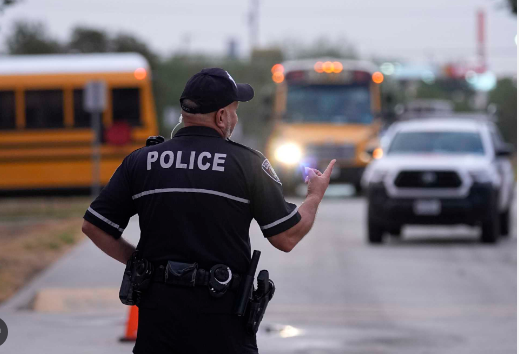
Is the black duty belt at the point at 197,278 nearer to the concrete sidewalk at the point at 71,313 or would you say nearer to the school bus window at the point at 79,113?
the concrete sidewalk at the point at 71,313

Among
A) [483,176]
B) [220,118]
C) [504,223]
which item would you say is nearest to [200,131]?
[220,118]

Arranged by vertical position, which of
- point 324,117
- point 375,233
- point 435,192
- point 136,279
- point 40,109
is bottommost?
point 375,233

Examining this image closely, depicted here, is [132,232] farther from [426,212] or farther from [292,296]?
[292,296]

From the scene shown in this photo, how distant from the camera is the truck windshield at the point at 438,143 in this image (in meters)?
17.6

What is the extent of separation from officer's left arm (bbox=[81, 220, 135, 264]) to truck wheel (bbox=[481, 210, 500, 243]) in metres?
12.2

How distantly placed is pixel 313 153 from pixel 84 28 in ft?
120

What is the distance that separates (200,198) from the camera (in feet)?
15.0

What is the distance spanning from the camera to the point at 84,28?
2425 inches

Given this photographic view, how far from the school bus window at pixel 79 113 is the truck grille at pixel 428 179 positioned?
11143mm

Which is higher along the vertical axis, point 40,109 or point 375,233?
point 40,109

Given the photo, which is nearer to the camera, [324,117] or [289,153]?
[289,153]

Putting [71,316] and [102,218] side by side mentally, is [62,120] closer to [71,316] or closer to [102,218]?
[71,316]

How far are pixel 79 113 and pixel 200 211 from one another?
22.1 meters

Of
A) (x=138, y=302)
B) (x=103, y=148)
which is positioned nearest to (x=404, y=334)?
(x=138, y=302)
